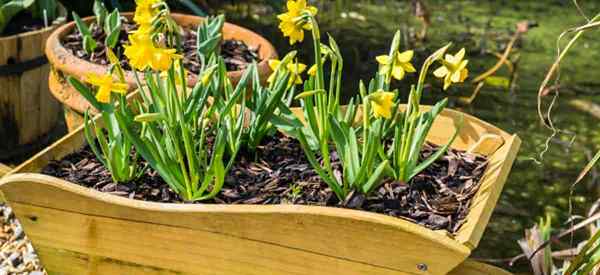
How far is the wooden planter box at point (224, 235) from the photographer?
55.2 inches

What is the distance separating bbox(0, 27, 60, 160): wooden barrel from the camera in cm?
260

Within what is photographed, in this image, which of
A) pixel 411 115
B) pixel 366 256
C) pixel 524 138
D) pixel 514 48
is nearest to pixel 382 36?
pixel 514 48

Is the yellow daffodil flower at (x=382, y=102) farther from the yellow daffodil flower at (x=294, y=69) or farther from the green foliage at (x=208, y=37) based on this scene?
the green foliage at (x=208, y=37)

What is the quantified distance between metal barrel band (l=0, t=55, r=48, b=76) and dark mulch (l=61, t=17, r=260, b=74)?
0.17 metres

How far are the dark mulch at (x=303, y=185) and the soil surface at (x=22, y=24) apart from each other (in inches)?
45.4

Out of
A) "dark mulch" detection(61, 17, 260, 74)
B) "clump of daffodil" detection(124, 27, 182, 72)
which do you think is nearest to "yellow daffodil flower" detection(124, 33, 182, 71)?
"clump of daffodil" detection(124, 27, 182, 72)

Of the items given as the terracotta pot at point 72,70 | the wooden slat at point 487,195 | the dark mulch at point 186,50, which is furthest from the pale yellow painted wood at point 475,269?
the dark mulch at point 186,50

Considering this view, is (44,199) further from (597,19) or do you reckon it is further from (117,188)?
(597,19)

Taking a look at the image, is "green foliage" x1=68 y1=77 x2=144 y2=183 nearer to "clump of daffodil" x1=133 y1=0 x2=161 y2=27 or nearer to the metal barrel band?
"clump of daffodil" x1=133 y1=0 x2=161 y2=27

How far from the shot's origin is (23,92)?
270cm

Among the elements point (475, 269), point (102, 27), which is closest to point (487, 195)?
point (475, 269)

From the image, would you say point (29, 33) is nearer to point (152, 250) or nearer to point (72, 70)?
point (72, 70)

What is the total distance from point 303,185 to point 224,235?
23 centimetres

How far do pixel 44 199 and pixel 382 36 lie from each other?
280cm
